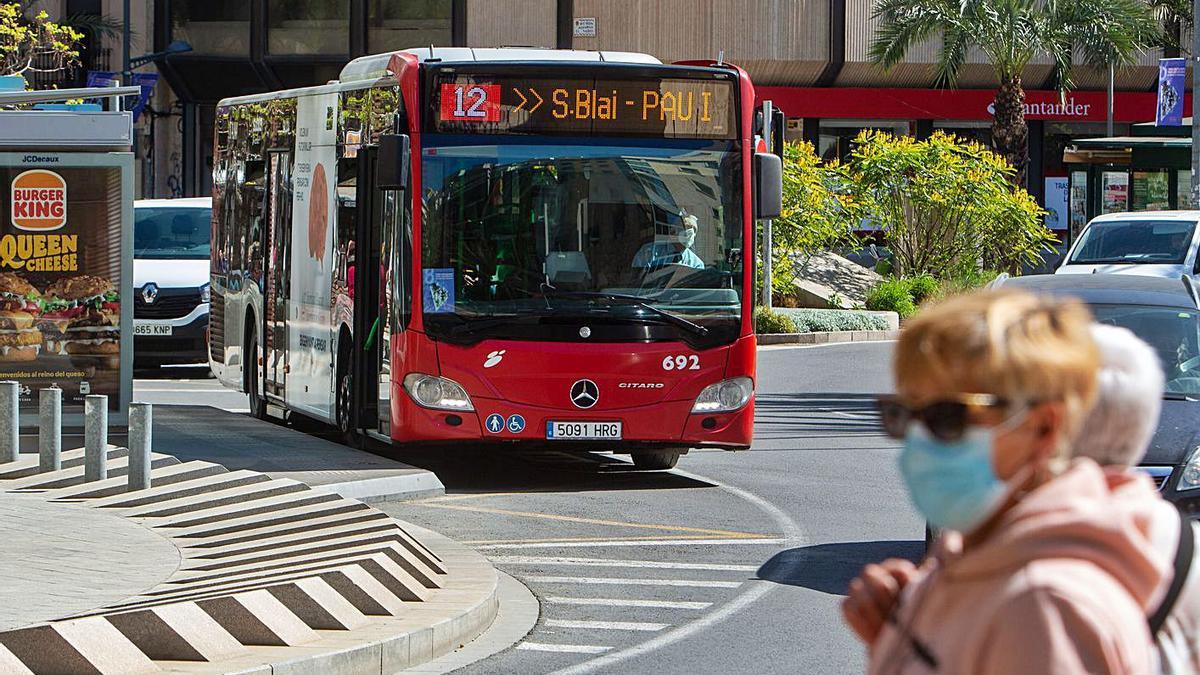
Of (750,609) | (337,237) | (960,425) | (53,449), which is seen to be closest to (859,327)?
(337,237)

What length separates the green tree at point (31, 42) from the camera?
111ft

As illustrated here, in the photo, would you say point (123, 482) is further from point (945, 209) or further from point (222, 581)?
point (945, 209)

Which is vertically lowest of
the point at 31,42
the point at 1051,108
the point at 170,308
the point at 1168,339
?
the point at 170,308

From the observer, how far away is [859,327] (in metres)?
32.9

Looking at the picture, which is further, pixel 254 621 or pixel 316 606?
pixel 316 606

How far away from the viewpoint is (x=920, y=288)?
119 ft

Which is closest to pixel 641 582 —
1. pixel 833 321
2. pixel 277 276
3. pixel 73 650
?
pixel 73 650

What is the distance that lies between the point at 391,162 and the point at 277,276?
4.19m

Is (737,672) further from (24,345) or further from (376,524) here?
(24,345)

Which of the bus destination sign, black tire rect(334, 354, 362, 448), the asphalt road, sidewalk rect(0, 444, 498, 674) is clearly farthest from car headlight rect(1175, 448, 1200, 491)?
black tire rect(334, 354, 362, 448)

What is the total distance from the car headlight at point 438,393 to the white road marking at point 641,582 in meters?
3.51

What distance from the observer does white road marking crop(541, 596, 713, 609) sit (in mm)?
9086

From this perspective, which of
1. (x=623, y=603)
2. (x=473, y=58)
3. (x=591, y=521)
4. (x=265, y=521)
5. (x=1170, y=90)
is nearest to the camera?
(x=623, y=603)

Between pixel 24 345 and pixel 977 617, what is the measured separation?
44.6 feet
